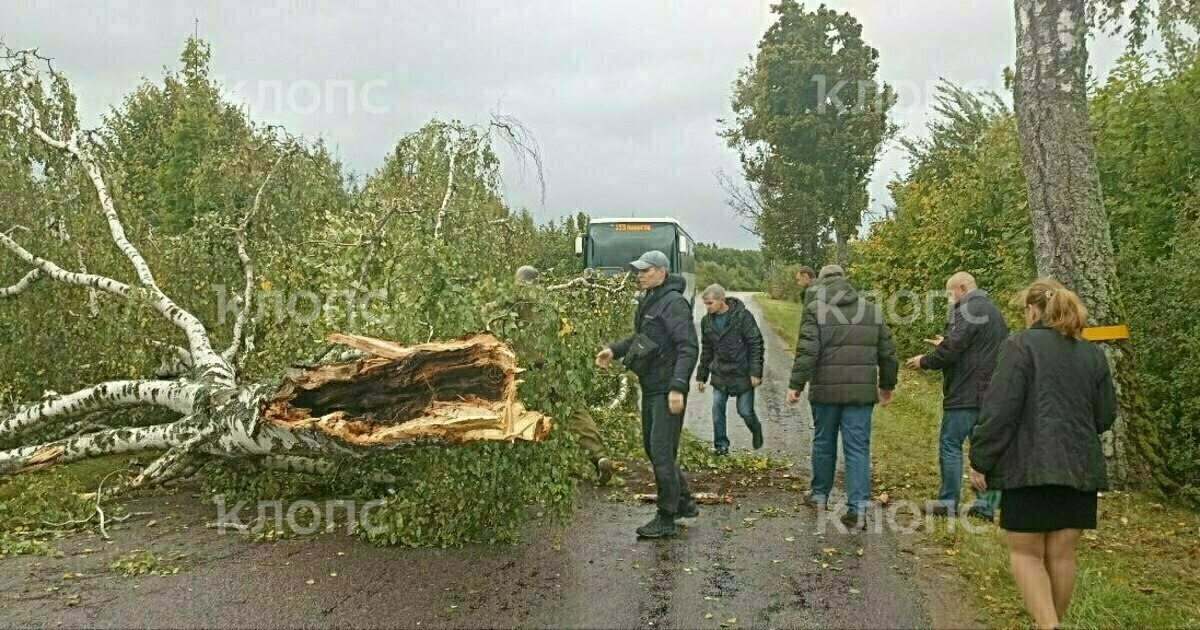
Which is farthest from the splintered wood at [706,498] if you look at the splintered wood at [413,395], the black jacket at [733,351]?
the black jacket at [733,351]

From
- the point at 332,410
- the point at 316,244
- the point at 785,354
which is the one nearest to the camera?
the point at 332,410

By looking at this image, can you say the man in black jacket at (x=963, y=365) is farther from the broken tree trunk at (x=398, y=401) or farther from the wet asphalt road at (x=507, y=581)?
the broken tree trunk at (x=398, y=401)

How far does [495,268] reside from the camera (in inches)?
322

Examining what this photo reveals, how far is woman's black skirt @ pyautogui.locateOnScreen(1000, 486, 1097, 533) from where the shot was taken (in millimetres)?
4312

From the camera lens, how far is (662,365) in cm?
655

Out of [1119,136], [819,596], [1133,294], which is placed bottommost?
[819,596]

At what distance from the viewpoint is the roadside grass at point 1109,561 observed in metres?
4.95

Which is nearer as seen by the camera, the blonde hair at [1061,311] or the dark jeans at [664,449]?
the blonde hair at [1061,311]

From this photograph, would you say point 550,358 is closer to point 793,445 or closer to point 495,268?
point 495,268

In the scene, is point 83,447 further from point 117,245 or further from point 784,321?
point 784,321

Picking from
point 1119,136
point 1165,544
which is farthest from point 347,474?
point 1119,136

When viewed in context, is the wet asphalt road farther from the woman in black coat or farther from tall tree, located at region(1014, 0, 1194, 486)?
tall tree, located at region(1014, 0, 1194, 486)

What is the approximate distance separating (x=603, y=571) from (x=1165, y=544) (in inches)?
141

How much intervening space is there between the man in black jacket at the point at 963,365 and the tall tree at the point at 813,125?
23.8 m
